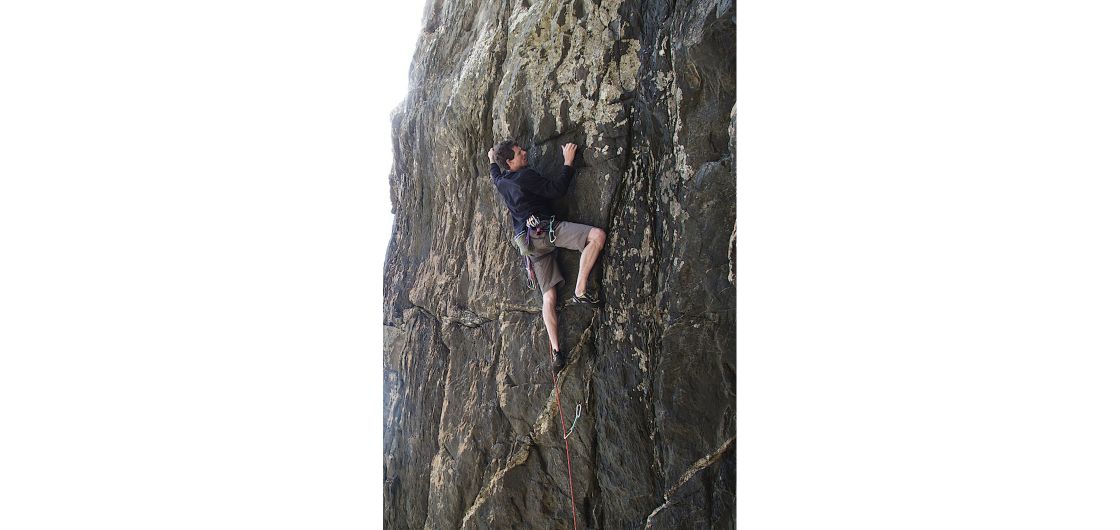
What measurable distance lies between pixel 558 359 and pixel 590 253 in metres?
0.55

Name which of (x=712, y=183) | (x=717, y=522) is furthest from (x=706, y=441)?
(x=712, y=183)

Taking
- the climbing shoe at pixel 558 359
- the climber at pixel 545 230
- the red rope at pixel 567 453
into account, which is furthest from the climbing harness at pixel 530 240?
the red rope at pixel 567 453

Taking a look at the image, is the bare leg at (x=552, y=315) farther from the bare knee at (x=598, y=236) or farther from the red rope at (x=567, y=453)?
the bare knee at (x=598, y=236)

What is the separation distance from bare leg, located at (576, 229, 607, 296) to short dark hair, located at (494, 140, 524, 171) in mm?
659

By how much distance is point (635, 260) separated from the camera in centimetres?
262

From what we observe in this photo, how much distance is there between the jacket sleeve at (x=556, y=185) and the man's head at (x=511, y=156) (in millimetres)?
249

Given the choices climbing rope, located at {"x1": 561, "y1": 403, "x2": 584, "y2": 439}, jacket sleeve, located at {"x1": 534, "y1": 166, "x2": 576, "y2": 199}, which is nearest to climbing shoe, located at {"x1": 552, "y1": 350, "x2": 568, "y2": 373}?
climbing rope, located at {"x1": 561, "y1": 403, "x2": 584, "y2": 439}

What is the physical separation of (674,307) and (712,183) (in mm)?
510

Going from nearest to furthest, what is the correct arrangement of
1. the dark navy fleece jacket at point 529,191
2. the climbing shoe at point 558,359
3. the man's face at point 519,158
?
the dark navy fleece jacket at point 529,191 < the climbing shoe at point 558,359 < the man's face at point 519,158

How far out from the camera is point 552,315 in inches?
116

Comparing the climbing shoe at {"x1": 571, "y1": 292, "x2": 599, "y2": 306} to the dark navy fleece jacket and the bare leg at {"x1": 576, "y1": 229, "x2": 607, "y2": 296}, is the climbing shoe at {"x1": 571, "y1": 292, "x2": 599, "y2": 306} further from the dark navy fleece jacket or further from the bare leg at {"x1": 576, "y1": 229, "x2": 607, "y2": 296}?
the dark navy fleece jacket

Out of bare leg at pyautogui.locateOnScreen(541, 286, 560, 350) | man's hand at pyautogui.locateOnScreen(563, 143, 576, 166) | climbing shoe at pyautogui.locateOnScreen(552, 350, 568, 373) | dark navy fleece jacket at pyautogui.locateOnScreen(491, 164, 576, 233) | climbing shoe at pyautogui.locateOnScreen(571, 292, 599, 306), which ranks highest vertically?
man's hand at pyautogui.locateOnScreen(563, 143, 576, 166)

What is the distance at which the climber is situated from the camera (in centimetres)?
277

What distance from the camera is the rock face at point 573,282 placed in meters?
2.38
